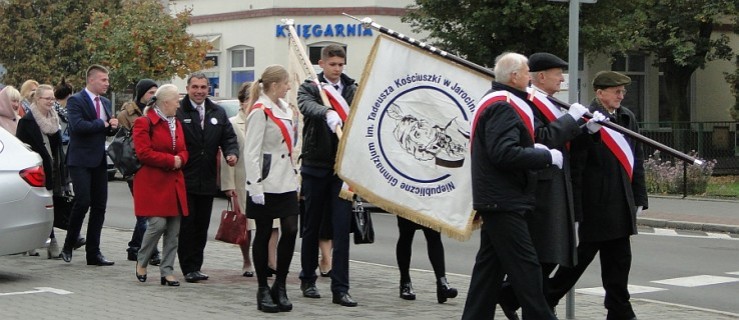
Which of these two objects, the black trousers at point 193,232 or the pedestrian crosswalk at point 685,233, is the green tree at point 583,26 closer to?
the pedestrian crosswalk at point 685,233


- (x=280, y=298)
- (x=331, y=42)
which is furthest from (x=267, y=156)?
(x=331, y=42)

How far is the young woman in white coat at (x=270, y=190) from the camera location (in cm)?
926

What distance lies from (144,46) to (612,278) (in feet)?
84.6

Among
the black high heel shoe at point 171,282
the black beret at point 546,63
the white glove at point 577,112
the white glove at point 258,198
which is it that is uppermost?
the black beret at point 546,63

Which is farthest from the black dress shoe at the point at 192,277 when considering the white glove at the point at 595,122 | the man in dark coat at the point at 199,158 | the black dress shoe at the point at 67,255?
the white glove at the point at 595,122

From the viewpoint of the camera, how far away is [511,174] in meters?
7.53

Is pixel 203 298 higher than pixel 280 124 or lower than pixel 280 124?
lower

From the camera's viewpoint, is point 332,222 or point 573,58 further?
point 332,222

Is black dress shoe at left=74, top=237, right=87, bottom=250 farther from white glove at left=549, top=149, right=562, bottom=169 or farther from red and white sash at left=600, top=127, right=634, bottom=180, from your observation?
white glove at left=549, top=149, right=562, bottom=169

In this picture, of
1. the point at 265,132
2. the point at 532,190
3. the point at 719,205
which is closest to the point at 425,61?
the point at 265,132

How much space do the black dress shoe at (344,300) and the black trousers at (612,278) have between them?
1547mm

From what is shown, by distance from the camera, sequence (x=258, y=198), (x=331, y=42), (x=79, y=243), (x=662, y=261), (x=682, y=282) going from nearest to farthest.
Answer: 1. (x=258, y=198)
2. (x=682, y=282)
3. (x=79, y=243)
4. (x=662, y=261)
5. (x=331, y=42)

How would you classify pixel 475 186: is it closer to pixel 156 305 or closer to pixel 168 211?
pixel 156 305

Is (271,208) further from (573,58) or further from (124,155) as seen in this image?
(573,58)
